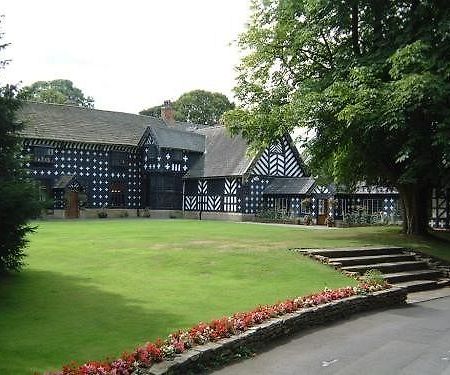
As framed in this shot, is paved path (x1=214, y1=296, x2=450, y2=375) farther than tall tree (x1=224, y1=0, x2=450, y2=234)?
No

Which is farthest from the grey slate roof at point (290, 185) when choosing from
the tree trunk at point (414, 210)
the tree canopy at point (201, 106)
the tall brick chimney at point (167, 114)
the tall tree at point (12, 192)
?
the tree canopy at point (201, 106)

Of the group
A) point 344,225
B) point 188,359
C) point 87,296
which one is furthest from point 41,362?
point 344,225

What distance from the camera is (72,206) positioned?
44906 millimetres

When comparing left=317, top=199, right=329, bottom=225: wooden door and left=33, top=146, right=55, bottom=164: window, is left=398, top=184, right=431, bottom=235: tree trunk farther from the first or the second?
left=33, top=146, right=55, bottom=164: window

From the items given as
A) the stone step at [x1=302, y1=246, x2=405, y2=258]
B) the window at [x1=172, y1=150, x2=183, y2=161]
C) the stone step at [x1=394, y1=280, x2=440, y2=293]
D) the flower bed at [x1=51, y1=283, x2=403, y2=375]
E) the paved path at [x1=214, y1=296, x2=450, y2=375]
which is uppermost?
the window at [x1=172, y1=150, x2=183, y2=161]

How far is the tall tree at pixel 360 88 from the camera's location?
18797mm

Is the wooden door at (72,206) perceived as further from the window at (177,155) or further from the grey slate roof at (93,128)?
the window at (177,155)

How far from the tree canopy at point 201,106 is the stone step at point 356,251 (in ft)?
198

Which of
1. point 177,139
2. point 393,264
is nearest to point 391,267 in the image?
point 393,264

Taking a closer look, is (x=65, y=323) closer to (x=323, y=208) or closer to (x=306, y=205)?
(x=306, y=205)

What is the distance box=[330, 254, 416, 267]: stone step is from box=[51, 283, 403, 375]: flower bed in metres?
4.47

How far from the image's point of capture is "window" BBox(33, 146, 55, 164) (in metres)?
43.2

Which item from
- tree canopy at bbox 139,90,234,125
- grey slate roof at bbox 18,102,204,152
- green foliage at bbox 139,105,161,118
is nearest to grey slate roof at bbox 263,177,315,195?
grey slate roof at bbox 18,102,204,152

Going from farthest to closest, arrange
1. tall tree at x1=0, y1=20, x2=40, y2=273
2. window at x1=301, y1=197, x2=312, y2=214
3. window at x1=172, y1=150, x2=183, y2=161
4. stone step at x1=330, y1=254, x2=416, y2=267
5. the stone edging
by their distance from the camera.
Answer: window at x1=172, y1=150, x2=183, y2=161
window at x1=301, y1=197, x2=312, y2=214
stone step at x1=330, y1=254, x2=416, y2=267
tall tree at x1=0, y1=20, x2=40, y2=273
the stone edging
